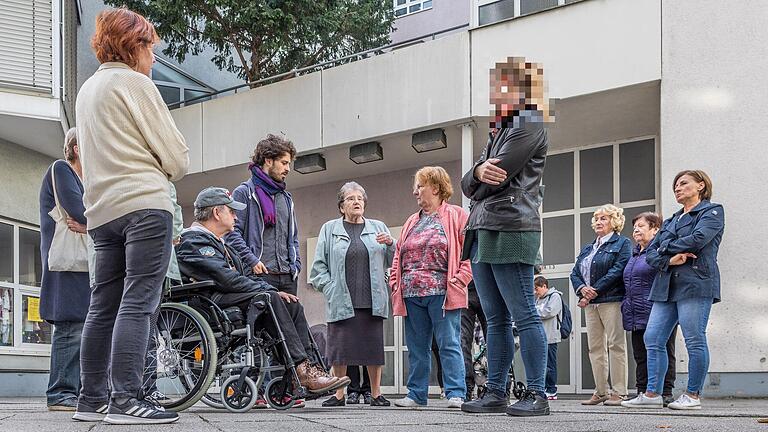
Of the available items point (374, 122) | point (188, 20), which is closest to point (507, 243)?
point (374, 122)

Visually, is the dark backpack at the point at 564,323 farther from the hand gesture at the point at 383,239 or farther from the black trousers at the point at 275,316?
the black trousers at the point at 275,316

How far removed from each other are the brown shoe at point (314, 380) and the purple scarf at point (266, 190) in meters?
1.33

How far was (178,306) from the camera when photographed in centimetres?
653

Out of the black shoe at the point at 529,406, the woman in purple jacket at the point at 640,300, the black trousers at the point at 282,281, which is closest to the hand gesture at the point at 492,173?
the black shoe at the point at 529,406

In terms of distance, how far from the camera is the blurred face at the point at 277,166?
7.85 metres

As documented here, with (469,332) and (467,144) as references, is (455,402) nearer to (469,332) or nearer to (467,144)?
(469,332)

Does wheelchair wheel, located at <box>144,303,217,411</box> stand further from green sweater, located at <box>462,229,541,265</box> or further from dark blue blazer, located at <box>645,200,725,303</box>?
dark blue blazer, located at <box>645,200,725,303</box>

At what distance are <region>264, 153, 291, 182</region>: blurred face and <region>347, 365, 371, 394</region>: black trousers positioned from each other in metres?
2.00

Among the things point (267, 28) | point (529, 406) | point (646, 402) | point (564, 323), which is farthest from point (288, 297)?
point (267, 28)

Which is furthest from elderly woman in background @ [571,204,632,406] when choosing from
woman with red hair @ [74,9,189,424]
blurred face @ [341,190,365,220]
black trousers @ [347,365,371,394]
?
woman with red hair @ [74,9,189,424]

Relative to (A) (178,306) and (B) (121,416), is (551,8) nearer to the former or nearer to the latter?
(A) (178,306)

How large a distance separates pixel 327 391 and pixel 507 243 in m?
1.75

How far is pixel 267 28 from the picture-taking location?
1823cm

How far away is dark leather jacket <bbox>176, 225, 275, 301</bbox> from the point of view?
695 cm
